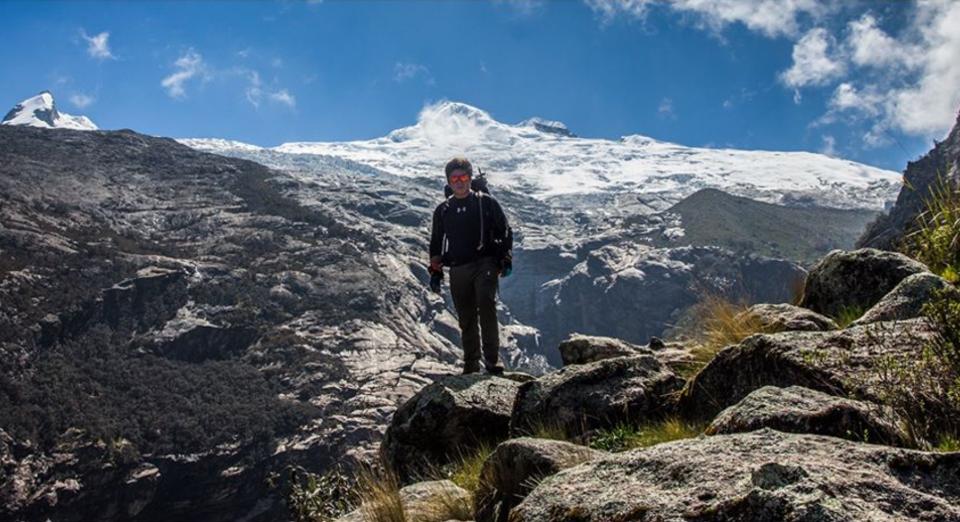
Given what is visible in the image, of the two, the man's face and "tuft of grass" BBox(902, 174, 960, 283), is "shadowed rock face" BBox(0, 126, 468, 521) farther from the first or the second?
"tuft of grass" BBox(902, 174, 960, 283)

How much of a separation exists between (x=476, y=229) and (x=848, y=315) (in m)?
5.66

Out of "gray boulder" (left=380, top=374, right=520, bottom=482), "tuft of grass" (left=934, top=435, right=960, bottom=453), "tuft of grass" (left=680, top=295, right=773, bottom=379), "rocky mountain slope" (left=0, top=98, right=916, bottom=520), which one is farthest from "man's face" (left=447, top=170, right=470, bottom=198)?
"rocky mountain slope" (left=0, top=98, right=916, bottom=520)

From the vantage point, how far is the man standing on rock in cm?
1112

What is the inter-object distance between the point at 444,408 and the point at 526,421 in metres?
1.90

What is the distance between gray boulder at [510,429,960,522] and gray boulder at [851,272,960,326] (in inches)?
125

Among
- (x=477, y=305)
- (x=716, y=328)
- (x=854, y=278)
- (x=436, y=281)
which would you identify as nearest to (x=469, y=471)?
(x=716, y=328)

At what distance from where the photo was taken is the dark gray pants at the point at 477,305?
1112 centimetres

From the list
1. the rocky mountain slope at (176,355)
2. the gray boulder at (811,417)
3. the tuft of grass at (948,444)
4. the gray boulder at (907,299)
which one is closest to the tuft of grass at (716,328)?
the gray boulder at (907,299)

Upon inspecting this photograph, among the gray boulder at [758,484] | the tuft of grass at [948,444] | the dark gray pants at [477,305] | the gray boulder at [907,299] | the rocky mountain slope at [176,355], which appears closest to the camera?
the gray boulder at [758,484]

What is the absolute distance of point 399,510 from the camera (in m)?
5.29

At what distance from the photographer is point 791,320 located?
7598mm

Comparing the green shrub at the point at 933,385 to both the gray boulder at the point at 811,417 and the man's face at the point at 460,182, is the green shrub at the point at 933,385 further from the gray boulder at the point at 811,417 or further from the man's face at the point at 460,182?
the man's face at the point at 460,182

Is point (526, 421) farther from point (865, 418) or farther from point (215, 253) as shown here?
point (215, 253)

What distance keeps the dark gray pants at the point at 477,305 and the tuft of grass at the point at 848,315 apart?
5.10m
